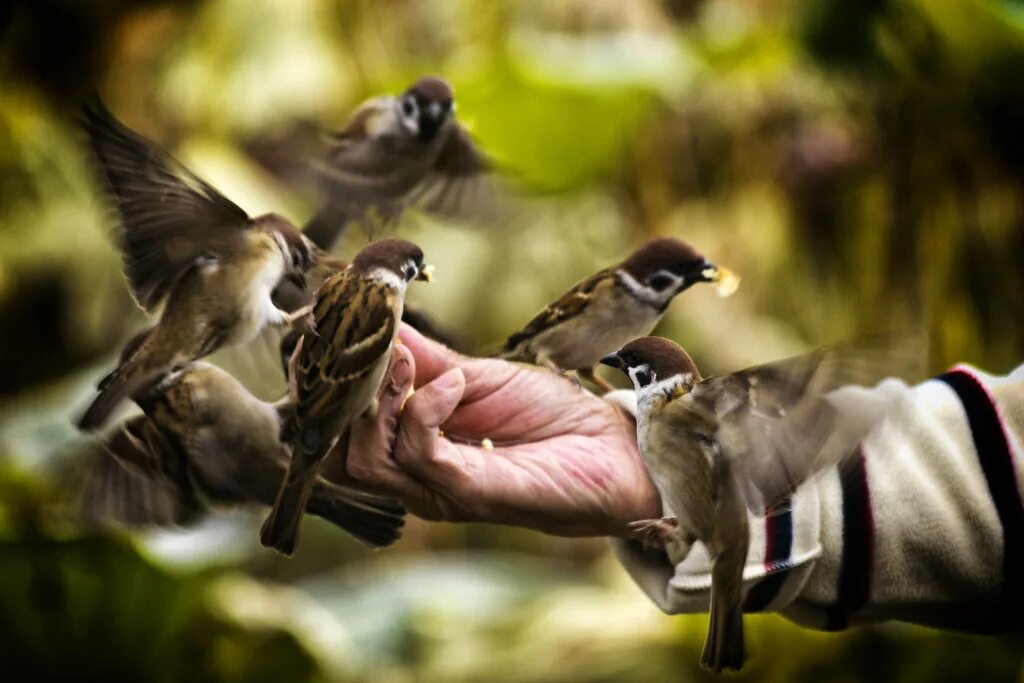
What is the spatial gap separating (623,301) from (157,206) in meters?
0.31

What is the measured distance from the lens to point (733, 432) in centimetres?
76

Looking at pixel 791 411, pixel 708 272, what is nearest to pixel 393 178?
pixel 708 272

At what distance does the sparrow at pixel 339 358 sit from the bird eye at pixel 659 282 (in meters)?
0.16

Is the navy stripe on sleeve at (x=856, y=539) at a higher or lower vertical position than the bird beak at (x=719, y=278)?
lower

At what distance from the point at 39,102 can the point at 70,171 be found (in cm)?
30

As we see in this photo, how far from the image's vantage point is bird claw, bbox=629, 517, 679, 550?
88 cm

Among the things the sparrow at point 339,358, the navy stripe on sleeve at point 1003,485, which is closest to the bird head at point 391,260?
the sparrow at point 339,358

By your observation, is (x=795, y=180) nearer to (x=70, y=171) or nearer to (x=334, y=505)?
(x=70, y=171)

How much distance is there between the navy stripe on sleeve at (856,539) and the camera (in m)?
1.01

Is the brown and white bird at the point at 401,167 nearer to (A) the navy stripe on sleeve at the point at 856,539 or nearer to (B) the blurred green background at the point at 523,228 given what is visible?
(B) the blurred green background at the point at 523,228

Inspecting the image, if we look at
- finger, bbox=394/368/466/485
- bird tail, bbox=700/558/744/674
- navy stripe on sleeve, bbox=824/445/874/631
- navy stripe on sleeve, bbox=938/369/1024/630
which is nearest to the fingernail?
finger, bbox=394/368/466/485

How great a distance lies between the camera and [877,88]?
2.73 meters

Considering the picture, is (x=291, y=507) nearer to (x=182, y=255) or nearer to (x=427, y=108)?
(x=182, y=255)

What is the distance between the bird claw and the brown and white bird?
0.27 metres
